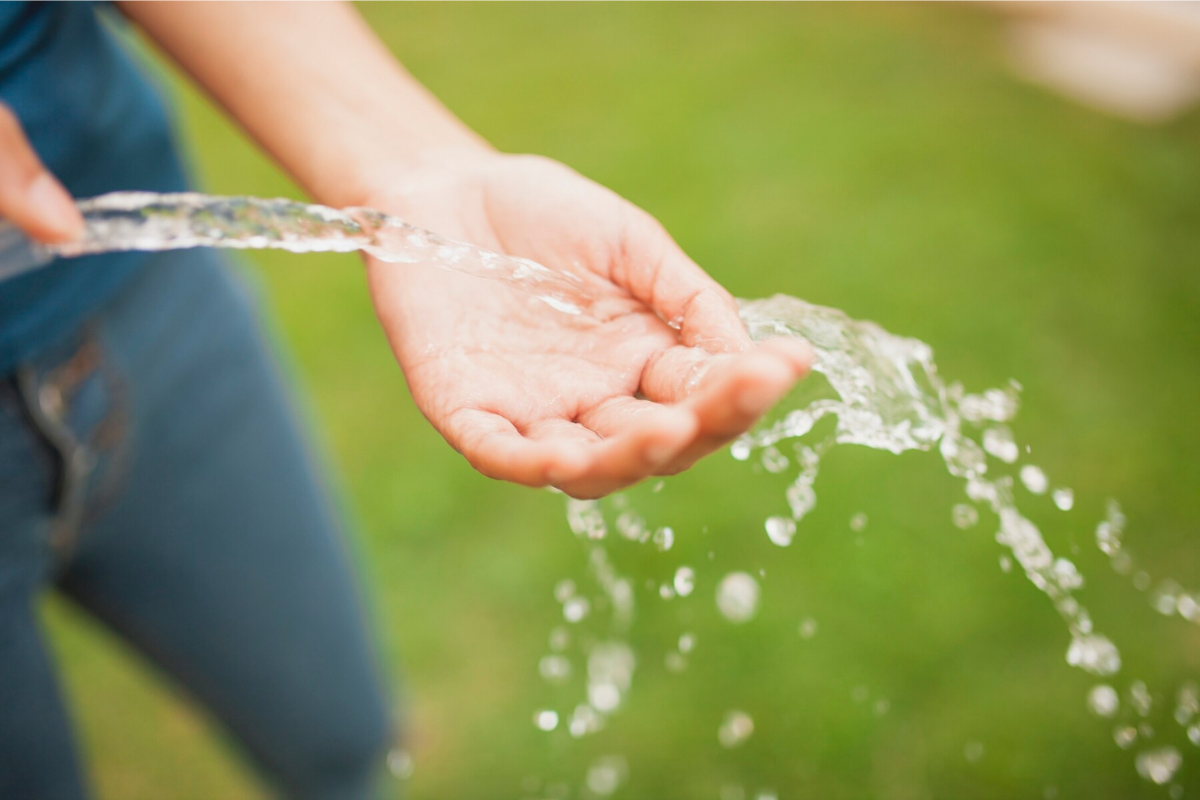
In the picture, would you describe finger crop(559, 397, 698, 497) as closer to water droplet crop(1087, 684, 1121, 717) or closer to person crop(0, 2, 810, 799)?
person crop(0, 2, 810, 799)

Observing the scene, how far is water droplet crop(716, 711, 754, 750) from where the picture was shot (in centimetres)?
267

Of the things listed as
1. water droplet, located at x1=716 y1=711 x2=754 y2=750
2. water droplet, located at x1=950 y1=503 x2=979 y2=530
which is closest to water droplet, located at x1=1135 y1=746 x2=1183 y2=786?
water droplet, located at x1=950 y1=503 x2=979 y2=530

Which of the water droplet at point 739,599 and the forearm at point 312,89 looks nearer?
the forearm at point 312,89

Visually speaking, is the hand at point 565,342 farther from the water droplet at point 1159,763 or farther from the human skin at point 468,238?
the water droplet at point 1159,763

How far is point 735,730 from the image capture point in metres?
2.67

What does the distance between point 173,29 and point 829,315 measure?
122cm

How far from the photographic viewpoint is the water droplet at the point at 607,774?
2680mm

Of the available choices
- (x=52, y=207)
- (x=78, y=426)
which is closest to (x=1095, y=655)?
(x=78, y=426)

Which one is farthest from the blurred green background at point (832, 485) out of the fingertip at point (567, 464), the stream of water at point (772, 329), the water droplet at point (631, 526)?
the fingertip at point (567, 464)

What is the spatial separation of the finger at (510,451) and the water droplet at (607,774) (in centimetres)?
185

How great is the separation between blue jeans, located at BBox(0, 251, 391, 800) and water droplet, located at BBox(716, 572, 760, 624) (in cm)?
117

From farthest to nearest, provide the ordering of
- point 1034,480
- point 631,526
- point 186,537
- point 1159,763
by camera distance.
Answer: point 1034,480 → point 1159,763 → point 631,526 → point 186,537

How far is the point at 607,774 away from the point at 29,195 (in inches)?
86.2

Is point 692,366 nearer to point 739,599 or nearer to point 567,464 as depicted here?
point 567,464
